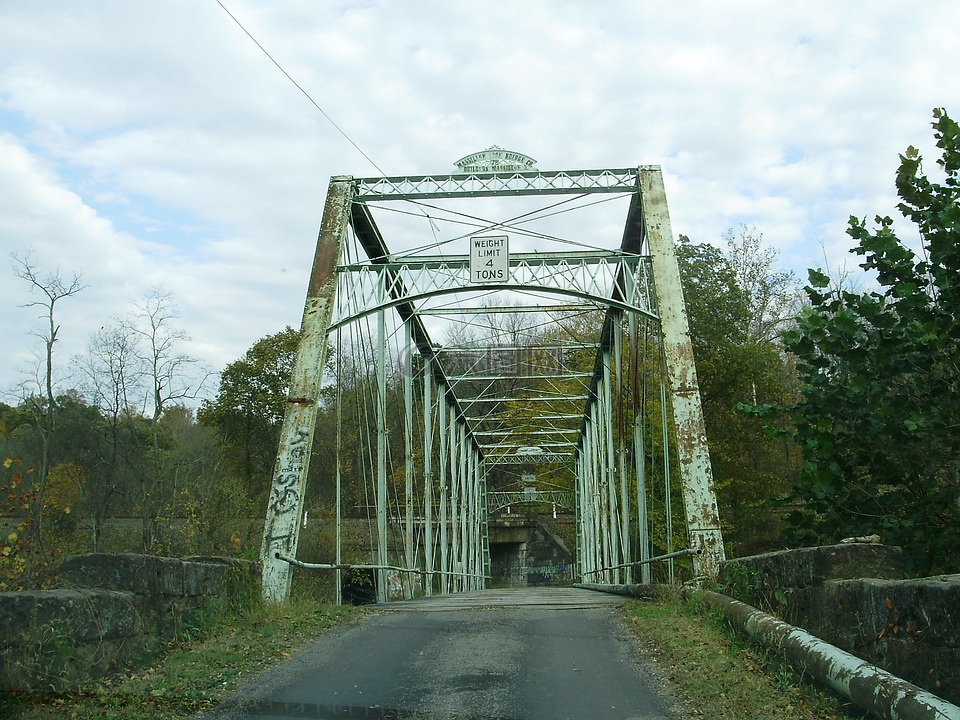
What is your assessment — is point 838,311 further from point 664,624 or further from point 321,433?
point 321,433

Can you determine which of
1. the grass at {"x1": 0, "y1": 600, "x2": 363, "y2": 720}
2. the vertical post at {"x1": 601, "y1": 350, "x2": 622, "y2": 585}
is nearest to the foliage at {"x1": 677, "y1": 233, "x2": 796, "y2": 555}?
the vertical post at {"x1": 601, "y1": 350, "x2": 622, "y2": 585}

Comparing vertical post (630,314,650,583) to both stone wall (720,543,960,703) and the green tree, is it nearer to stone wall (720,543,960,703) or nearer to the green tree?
stone wall (720,543,960,703)

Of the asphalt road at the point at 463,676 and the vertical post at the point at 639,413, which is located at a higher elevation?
the vertical post at the point at 639,413

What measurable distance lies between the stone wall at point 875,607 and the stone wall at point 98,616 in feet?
14.3

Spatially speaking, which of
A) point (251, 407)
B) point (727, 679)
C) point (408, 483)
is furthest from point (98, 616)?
point (251, 407)

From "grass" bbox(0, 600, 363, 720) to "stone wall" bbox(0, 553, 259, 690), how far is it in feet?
0.32

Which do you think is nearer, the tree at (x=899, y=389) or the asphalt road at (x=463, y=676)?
the asphalt road at (x=463, y=676)

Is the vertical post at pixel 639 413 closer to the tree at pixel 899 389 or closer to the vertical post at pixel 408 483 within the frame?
the vertical post at pixel 408 483

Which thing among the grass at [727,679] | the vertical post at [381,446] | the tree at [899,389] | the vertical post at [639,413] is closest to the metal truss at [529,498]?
the vertical post at [639,413]

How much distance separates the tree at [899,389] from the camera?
8.28m

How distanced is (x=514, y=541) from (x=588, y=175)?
4058 cm

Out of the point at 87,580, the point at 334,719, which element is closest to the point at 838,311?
the point at 334,719

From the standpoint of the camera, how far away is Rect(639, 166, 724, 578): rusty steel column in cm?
1039

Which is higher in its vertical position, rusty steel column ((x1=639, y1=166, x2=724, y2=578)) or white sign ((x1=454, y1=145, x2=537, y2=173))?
white sign ((x1=454, y1=145, x2=537, y2=173))
